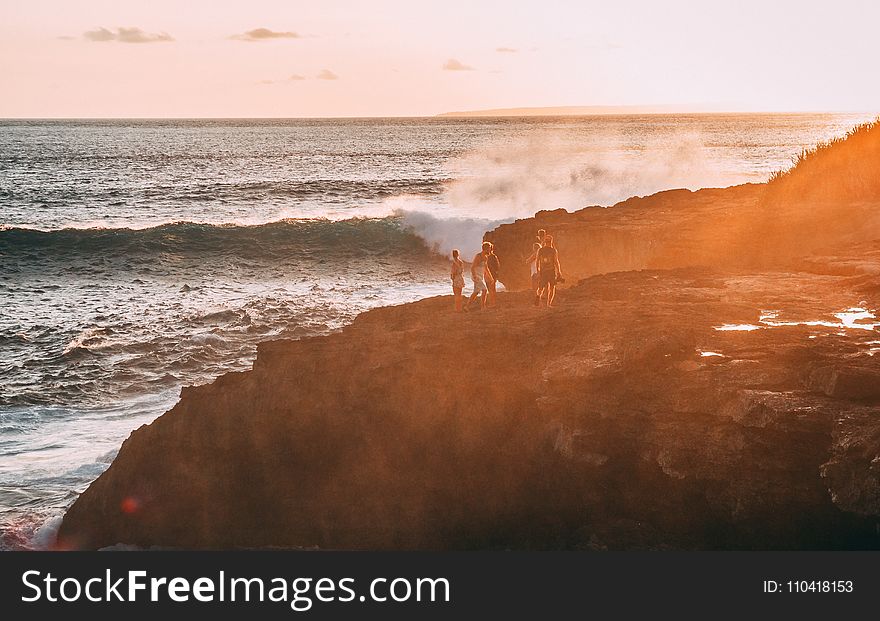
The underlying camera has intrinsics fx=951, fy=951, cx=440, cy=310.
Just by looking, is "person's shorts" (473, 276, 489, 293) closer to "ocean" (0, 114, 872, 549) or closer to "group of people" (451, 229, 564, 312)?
"group of people" (451, 229, 564, 312)

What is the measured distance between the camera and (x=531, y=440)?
1034 centimetres

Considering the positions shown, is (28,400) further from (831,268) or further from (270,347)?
(831,268)

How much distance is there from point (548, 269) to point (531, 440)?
516 centimetres

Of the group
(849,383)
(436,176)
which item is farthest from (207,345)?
(436,176)

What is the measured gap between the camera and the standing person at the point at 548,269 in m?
15.0

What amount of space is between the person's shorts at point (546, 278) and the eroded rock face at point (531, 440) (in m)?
1.68

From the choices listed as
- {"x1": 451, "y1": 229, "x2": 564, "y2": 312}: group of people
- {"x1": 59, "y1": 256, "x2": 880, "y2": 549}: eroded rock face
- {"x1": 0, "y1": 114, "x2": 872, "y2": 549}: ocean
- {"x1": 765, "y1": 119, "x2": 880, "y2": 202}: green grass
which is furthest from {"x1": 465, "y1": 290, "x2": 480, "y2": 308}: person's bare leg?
{"x1": 765, "y1": 119, "x2": 880, "y2": 202}: green grass

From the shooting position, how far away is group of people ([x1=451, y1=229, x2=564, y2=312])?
49.2 ft

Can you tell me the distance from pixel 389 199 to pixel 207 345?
127 ft

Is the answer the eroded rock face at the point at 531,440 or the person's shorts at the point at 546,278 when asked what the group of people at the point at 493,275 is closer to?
the person's shorts at the point at 546,278

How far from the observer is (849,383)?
941 cm

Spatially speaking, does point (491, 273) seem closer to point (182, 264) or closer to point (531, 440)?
point (531, 440)

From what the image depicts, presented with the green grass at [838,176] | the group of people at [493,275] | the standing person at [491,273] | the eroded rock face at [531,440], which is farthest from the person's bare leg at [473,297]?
the green grass at [838,176]

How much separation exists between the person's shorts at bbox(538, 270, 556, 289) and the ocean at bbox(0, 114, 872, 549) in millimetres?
7192
